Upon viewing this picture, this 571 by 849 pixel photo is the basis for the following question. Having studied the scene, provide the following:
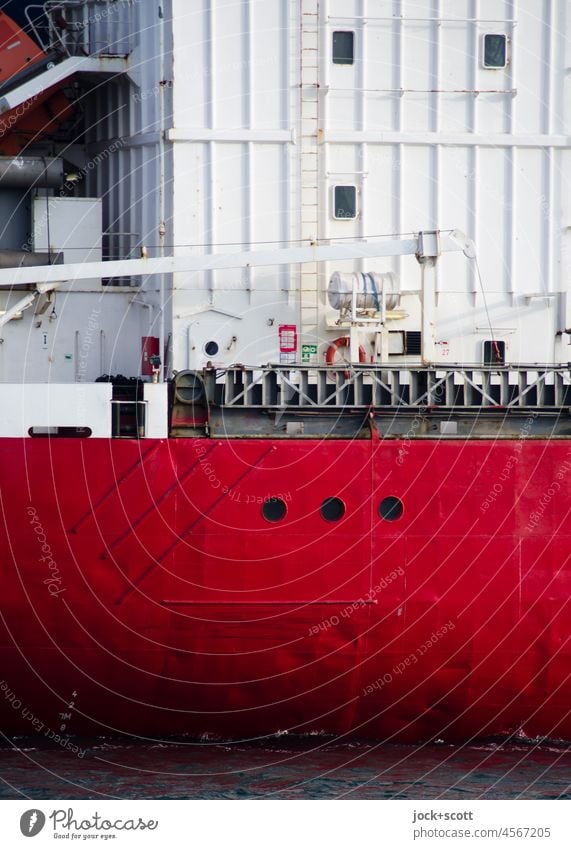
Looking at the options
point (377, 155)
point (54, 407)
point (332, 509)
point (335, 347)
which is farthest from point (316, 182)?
point (54, 407)

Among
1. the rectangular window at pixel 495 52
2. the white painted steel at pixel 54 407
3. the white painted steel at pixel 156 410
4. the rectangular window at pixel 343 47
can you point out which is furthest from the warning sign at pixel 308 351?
the rectangular window at pixel 495 52

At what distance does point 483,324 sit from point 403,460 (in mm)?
4868

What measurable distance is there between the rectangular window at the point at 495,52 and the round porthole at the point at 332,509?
9.18m

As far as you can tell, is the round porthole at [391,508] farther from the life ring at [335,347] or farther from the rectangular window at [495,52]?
the rectangular window at [495,52]

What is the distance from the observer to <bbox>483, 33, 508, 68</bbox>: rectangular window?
2648 cm

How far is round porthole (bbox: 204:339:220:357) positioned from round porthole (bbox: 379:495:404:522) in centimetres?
485

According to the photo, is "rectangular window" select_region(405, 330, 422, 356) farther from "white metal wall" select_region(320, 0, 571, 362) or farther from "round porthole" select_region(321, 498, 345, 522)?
Result: "round porthole" select_region(321, 498, 345, 522)

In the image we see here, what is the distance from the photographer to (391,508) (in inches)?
893

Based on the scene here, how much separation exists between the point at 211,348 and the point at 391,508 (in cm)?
504

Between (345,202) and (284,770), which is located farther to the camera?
(345,202)

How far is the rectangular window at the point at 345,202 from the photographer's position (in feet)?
85.6

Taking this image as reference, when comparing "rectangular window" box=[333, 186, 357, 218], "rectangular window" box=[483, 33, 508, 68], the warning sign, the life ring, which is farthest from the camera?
"rectangular window" box=[483, 33, 508, 68]

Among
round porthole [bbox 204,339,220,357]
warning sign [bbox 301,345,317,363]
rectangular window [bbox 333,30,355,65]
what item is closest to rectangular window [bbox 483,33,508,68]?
rectangular window [bbox 333,30,355,65]

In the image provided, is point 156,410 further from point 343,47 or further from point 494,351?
point 343,47
